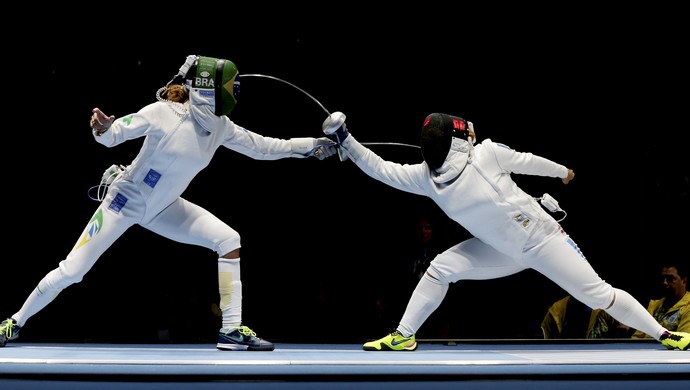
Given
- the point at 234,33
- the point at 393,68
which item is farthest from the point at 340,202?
the point at 234,33

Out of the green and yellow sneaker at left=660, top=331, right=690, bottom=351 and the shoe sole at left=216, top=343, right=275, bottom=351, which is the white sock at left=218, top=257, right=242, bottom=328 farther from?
the green and yellow sneaker at left=660, top=331, right=690, bottom=351

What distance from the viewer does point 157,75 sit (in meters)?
4.93

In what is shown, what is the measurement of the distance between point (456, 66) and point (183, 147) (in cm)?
269

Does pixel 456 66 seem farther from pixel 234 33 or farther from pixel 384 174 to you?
pixel 384 174

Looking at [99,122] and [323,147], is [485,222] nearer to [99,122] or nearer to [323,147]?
[323,147]

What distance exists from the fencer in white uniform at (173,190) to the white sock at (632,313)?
4.81ft

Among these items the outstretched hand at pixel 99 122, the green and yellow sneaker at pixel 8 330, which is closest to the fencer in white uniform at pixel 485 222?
the outstretched hand at pixel 99 122

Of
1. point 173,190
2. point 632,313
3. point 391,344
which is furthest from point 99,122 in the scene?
point 632,313

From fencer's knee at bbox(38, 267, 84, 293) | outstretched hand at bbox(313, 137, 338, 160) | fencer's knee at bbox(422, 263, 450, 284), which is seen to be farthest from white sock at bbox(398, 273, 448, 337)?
fencer's knee at bbox(38, 267, 84, 293)

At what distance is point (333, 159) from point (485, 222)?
89.1 inches

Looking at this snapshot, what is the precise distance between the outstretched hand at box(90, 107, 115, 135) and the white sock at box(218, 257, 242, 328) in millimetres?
705

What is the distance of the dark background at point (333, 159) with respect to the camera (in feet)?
16.0

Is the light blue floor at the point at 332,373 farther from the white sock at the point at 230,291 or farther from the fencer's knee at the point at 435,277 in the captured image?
the fencer's knee at the point at 435,277

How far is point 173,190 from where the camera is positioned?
320cm
